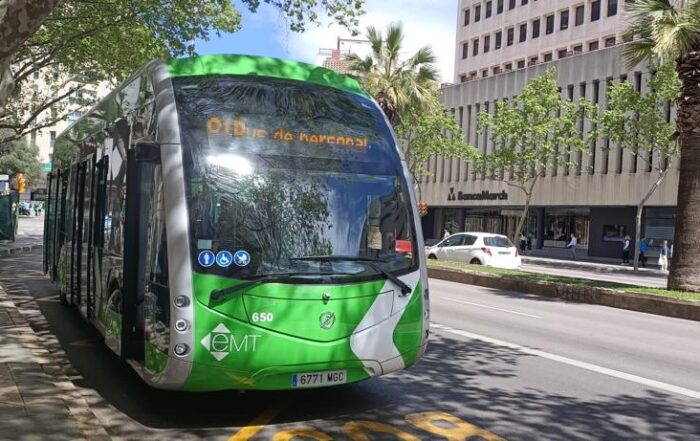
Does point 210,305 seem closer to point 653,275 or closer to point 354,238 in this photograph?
point 354,238

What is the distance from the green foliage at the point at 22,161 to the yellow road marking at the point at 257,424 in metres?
73.7

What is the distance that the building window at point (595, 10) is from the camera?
51.3m

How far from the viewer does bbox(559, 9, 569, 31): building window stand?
53875mm

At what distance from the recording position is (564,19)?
5416 cm

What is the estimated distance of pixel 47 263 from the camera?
1387 centimetres

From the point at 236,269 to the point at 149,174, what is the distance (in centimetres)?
127

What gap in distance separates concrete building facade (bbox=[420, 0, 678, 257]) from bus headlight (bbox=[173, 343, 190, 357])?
35.4 m

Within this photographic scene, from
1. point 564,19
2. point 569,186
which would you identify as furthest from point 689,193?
point 564,19

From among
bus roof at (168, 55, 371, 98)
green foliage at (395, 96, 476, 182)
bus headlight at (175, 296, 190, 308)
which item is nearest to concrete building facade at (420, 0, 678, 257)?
green foliage at (395, 96, 476, 182)

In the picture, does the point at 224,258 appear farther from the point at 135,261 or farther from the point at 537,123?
the point at 537,123

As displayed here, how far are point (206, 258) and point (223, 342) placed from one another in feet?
2.05

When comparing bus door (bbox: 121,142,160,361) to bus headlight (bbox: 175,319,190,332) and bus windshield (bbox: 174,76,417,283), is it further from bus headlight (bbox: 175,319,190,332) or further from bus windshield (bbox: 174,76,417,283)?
bus headlight (bbox: 175,319,190,332)

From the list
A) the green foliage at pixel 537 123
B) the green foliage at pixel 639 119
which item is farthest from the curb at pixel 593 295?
the green foliage at pixel 537 123

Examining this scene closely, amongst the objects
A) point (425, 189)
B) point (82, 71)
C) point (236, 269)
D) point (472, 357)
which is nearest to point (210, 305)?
point (236, 269)
